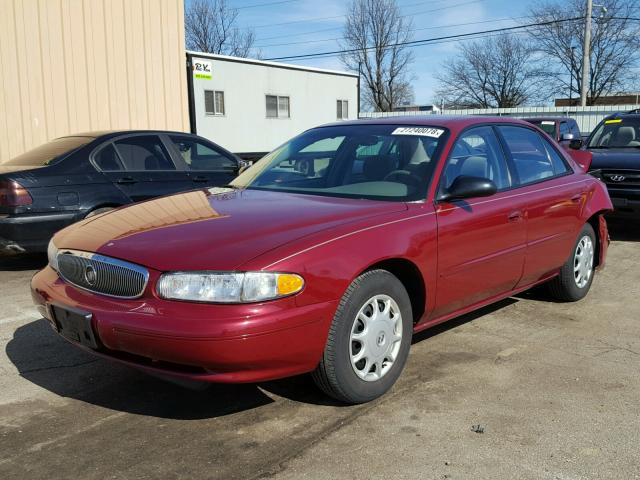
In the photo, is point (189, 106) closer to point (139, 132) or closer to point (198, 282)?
point (139, 132)

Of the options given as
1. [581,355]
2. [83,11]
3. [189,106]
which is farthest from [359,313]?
[189,106]

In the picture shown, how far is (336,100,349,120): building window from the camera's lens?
20.3 m

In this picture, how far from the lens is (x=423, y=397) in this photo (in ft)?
11.5

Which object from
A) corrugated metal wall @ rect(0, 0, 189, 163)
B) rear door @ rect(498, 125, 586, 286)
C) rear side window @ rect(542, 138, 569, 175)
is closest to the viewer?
rear door @ rect(498, 125, 586, 286)

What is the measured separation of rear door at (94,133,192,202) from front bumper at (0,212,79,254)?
0.76m

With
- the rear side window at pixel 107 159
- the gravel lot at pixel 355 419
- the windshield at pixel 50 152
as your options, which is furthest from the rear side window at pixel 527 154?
the windshield at pixel 50 152

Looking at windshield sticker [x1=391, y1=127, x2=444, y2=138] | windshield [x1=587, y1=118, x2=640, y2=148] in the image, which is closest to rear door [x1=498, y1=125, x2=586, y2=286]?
windshield sticker [x1=391, y1=127, x2=444, y2=138]

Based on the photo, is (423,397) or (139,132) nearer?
(423,397)

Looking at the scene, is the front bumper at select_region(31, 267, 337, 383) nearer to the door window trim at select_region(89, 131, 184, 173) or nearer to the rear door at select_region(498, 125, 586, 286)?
the rear door at select_region(498, 125, 586, 286)

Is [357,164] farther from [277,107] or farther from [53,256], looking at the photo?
[277,107]

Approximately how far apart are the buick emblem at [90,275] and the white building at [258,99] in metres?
12.9

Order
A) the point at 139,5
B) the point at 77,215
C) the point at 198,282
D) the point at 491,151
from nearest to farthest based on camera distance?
1. the point at 198,282
2. the point at 491,151
3. the point at 77,215
4. the point at 139,5

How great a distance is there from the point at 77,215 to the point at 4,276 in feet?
3.31

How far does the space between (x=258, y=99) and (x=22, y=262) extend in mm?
11306
